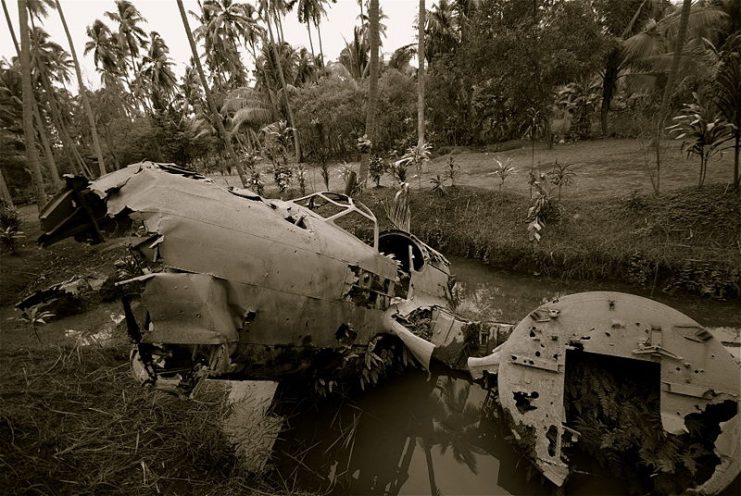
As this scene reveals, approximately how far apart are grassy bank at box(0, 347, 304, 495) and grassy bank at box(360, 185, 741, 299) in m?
7.28

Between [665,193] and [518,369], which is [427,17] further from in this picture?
[518,369]

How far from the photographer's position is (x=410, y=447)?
4.50 m

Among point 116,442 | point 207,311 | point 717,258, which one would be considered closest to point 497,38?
point 717,258

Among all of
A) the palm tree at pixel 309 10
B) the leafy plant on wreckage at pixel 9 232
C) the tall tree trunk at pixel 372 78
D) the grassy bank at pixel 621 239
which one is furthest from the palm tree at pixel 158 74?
Answer: the grassy bank at pixel 621 239

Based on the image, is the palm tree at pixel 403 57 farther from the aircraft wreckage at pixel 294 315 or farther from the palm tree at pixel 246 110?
the aircraft wreckage at pixel 294 315

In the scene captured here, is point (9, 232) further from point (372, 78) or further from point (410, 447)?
point (410, 447)

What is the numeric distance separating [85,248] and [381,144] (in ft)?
52.1

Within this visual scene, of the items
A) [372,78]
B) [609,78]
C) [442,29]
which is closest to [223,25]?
[442,29]

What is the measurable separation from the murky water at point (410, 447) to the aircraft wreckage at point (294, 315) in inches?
27.3

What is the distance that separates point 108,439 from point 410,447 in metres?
3.47

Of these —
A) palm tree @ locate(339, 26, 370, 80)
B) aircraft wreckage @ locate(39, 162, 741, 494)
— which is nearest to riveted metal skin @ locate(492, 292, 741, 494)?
aircraft wreckage @ locate(39, 162, 741, 494)

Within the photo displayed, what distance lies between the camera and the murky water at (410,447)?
12.9 ft

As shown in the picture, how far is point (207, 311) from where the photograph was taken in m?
2.61

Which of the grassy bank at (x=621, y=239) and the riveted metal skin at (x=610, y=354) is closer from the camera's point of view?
the riveted metal skin at (x=610, y=354)
